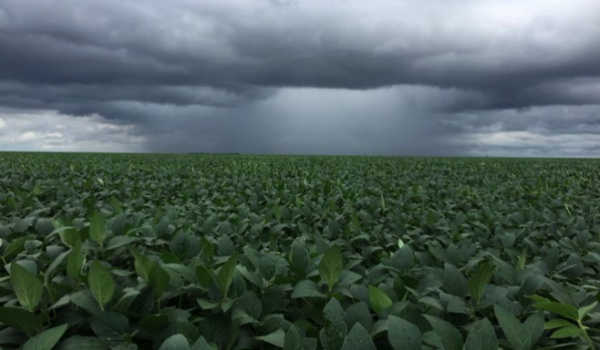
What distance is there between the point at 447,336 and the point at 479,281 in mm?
420

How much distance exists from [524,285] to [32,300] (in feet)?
6.45

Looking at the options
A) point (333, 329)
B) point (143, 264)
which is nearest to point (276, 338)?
point (333, 329)

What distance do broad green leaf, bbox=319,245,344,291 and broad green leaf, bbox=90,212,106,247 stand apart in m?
1.25

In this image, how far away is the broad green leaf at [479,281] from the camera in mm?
1819

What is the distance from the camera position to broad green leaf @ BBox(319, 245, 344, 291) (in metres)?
1.96

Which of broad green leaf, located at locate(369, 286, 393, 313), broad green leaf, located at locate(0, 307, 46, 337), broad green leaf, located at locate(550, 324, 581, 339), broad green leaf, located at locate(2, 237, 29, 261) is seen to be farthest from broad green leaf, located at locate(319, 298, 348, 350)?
broad green leaf, located at locate(2, 237, 29, 261)

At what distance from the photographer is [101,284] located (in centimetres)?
170

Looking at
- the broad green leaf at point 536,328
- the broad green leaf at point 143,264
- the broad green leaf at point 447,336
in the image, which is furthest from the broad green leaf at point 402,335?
the broad green leaf at point 143,264

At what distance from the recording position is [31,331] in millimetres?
1694

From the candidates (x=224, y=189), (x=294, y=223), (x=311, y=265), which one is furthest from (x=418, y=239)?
(x=224, y=189)

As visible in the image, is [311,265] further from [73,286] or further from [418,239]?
[418,239]

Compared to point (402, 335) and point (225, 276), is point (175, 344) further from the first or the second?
point (402, 335)

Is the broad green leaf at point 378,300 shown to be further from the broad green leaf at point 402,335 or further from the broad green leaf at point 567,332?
the broad green leaf at point 567,332

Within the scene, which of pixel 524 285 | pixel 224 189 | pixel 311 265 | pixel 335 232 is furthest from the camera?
pixel 224 189
